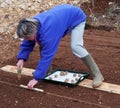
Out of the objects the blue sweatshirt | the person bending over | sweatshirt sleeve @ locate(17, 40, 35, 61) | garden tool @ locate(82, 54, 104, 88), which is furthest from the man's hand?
garden tool @ locate(82, 54, 104, 88)

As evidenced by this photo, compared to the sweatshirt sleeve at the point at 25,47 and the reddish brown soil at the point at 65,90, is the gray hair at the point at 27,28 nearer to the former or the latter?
the sweatshirt sleeve at the point at 25,47

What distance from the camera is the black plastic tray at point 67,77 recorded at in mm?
5035

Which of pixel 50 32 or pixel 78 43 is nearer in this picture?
pixel 50 32

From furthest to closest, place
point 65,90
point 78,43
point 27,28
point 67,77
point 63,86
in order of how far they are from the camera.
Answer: point 67,77
point 63,86
point 65,90
point 78,43
point 27,28

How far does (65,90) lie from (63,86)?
0.15 metres

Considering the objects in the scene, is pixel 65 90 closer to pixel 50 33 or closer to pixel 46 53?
pixel 46 53

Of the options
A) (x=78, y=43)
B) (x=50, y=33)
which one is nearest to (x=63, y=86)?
(x=78, y=43)

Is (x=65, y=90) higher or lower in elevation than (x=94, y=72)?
lower

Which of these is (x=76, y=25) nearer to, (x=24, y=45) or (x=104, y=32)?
(x=24, y=45)

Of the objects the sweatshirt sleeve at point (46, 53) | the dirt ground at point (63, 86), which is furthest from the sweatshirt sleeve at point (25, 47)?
the dirt ground at point (63, 86)

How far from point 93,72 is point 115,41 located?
2.30 metres

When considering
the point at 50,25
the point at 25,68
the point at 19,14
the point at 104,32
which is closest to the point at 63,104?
the point at 50,25

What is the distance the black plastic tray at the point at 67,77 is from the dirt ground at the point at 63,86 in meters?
0.07

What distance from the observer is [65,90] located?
15.9 ft
